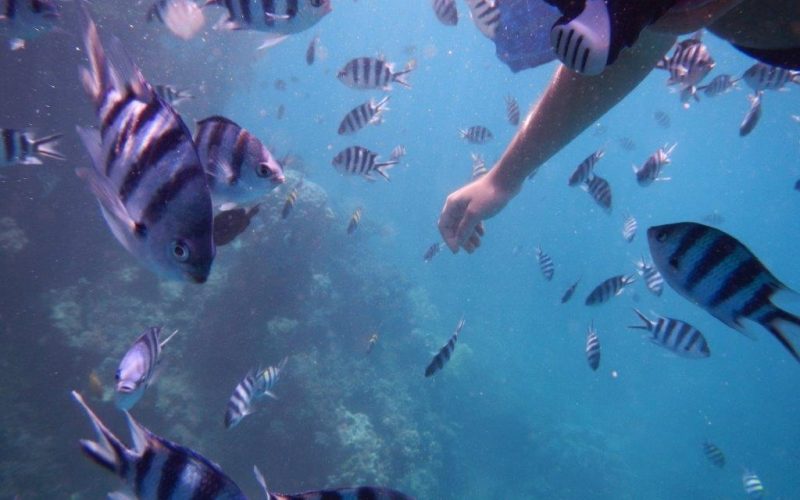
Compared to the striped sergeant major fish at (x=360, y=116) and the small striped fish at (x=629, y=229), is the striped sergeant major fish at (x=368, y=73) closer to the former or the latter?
the striped sergeant major fish at (x=360, y=116)

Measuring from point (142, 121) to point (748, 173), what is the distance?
96.4 metres

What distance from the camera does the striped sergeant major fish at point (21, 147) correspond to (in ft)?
13.9

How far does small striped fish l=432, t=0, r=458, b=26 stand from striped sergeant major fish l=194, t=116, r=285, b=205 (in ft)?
19.5

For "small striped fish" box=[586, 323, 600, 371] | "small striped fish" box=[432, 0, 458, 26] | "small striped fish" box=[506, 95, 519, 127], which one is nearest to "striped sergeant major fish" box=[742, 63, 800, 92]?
"small striped fish" box=[506, 95, 519, 127]

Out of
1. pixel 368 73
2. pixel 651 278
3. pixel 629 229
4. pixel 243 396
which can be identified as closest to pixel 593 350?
pixel 651 278

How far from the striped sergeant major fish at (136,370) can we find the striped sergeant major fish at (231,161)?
160 cm

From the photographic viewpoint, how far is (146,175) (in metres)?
1.10

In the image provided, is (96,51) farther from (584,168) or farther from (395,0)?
(395,0)

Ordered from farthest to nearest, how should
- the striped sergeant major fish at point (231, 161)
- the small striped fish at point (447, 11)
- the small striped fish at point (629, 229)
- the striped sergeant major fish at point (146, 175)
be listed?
the small striped fish at point (629, 229), the small striped fish at point (447, 11), the striped sergeant major fish at point (231, 161), the striped sergeant major fish at point (146, 175)

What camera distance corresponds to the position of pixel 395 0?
79.9 metres

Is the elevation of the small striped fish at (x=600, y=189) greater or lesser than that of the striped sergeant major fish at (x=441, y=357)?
greater

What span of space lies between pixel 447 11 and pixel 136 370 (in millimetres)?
6807

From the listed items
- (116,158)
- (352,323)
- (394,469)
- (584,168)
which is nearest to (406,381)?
(352,323)

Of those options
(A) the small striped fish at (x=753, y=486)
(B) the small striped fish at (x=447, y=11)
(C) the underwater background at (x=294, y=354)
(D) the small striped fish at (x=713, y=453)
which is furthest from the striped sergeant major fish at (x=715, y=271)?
(A) the small striped fish at (x=753, y=486)
